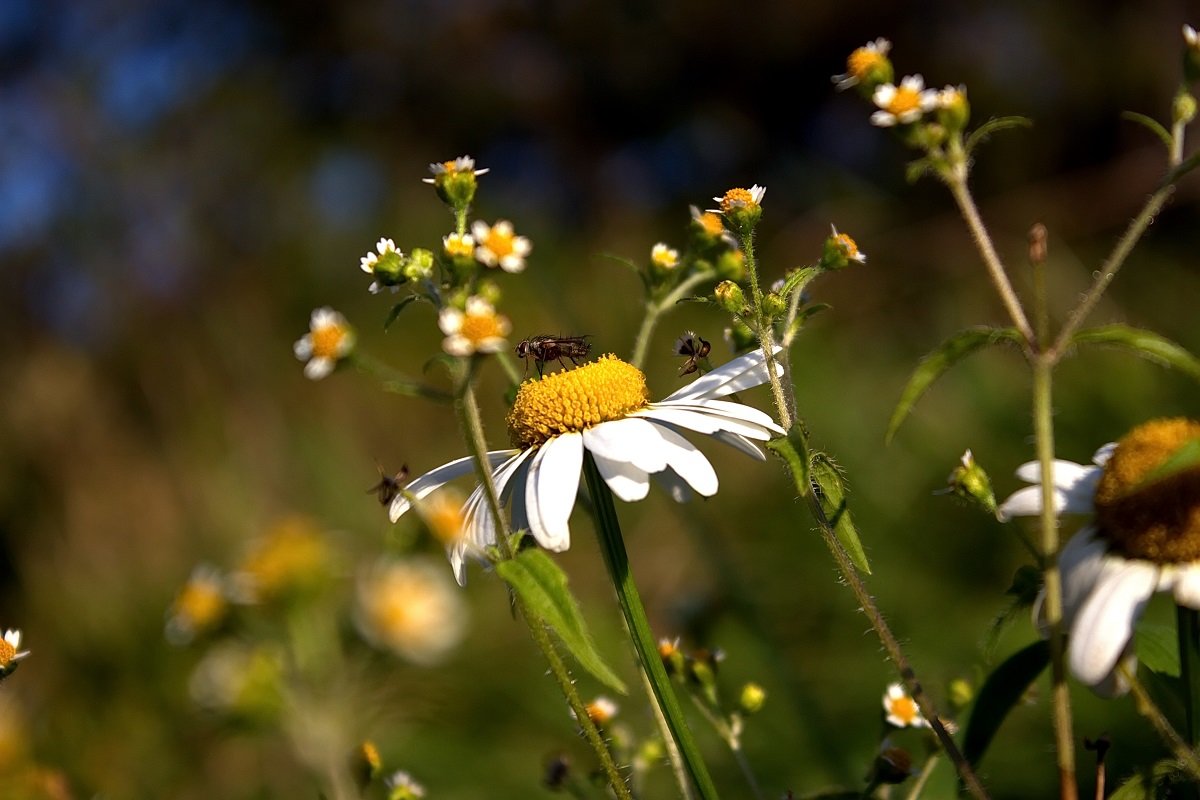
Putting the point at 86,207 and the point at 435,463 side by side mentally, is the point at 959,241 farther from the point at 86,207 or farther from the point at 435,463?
the point at 86,207

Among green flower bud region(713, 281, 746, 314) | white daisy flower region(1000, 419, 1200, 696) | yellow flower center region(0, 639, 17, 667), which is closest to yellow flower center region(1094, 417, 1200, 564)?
white daisy flower region(1000, 419, 1200, 696)

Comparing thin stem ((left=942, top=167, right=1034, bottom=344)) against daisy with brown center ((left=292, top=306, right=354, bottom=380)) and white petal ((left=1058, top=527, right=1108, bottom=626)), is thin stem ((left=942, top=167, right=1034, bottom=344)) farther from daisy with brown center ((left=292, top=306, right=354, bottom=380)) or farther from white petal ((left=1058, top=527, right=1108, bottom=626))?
daisy with brown center ((left=292, top=306, right=354, bottom=380))

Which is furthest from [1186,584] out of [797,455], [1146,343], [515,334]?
[515,334]

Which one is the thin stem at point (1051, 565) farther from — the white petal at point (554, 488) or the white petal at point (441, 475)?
the white petal at point (441, 475)

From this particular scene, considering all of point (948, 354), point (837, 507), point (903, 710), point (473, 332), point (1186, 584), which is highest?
point (473, 332)

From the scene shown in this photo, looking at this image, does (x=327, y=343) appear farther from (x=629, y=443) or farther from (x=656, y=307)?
(x=656, y=307)

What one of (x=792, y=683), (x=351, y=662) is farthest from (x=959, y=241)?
(x=351, y=662)
